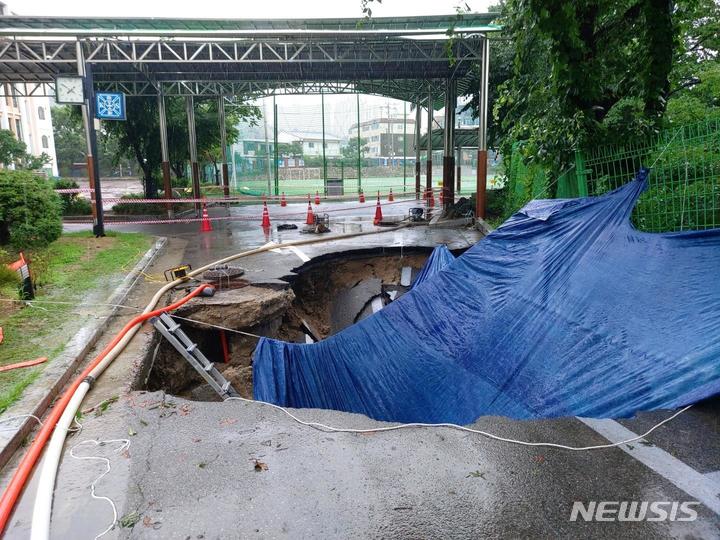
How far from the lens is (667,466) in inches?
107

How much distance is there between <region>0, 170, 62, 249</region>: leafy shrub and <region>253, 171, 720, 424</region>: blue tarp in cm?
725

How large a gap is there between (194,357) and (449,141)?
16.1 m

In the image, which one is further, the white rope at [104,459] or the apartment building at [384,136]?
the apartment building at [384,136]

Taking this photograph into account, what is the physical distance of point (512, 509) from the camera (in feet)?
8.23

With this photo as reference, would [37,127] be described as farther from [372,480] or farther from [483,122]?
[372,480]

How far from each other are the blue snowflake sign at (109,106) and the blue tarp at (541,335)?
10504 mm

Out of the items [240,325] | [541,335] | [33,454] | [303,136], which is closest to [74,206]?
[240,325]

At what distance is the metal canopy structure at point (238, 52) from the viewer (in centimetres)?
1355

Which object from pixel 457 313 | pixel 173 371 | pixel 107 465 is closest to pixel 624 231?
pixel 457 313

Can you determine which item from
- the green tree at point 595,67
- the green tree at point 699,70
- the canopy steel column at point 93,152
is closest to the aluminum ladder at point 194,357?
the green tree at point 595,67

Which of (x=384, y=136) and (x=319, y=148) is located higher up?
(x=384, y=136)

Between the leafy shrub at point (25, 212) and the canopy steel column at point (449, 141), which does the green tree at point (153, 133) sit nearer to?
the leafy shrub at point (25, 212)

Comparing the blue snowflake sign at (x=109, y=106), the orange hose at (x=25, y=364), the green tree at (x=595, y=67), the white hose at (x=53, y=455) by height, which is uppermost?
the blue snowflake sign at (x=109, y=106)

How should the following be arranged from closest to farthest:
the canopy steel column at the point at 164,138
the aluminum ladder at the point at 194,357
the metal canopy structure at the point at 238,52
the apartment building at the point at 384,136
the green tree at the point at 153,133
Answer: the aluminum ladder at the point at 194,357 < the metal canopy structure at the point at 238,52 < the canopy steel column at the point at 164,138 < the green tree at the point at 153,133 < the apartment building at the point at 384,136
